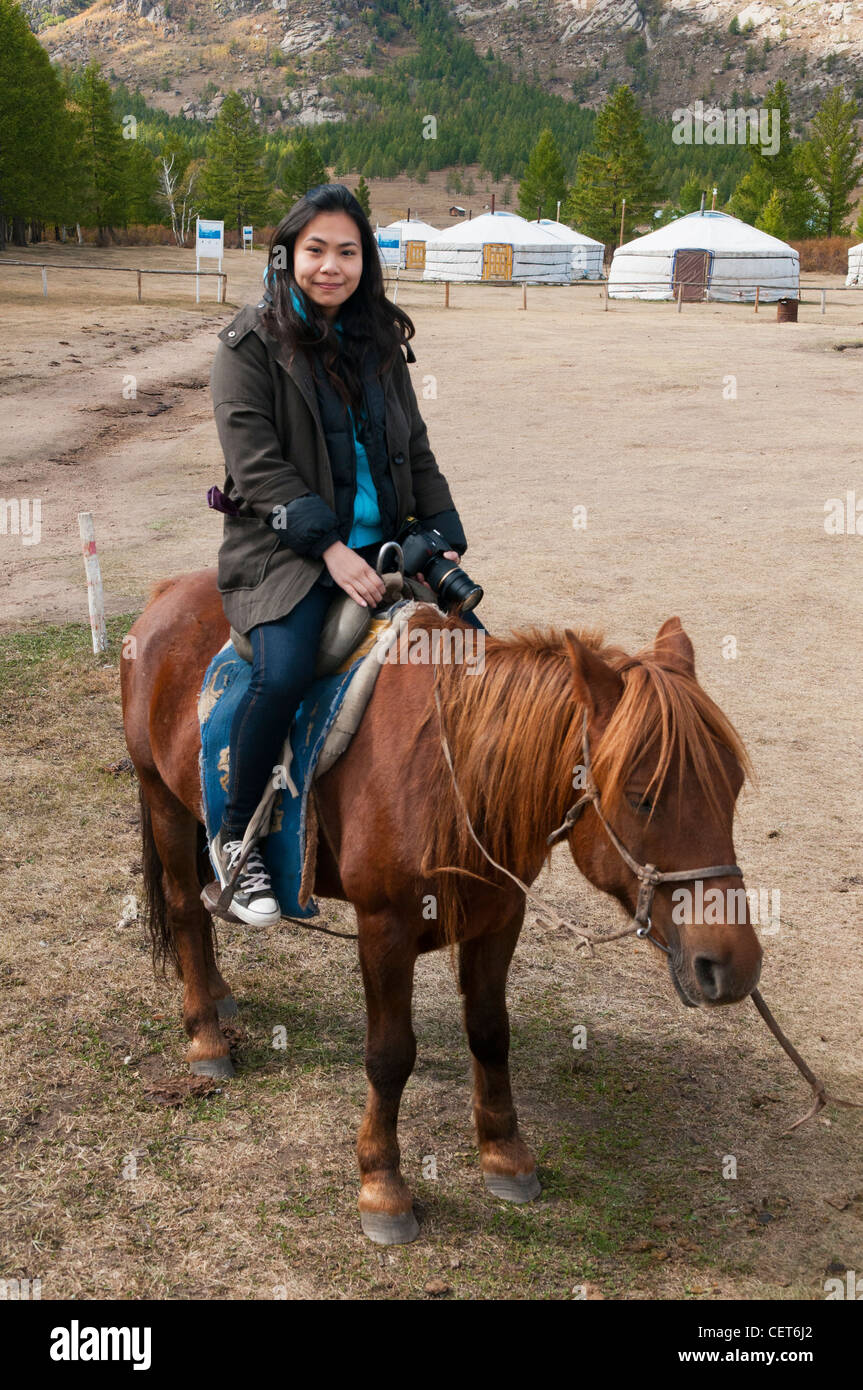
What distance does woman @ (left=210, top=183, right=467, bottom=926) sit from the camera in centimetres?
310

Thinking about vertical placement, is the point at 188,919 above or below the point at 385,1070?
above

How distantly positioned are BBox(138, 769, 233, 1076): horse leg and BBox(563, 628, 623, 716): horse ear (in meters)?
1.99

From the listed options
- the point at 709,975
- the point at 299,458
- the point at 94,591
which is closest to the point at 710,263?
the point at 94,591

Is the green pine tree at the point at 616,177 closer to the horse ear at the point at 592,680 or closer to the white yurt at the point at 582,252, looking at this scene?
the white yurt at the point at 582,252

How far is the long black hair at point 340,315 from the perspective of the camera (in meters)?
3.14

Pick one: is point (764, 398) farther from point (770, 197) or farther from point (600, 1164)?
point (770, 197)

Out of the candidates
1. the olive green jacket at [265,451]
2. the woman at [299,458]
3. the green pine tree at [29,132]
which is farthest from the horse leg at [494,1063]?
the green pine tree at [29,132]

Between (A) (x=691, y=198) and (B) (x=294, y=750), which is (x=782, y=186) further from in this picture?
(B) (x=294, y=750)

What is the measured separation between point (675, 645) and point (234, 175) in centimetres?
7781

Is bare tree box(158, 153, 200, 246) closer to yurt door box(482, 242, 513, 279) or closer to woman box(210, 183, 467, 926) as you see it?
yurt door box(482, 242, 513, 279)

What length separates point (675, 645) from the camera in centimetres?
280

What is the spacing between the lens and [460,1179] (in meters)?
3.55

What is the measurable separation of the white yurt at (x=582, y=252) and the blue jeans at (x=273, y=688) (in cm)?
5772
